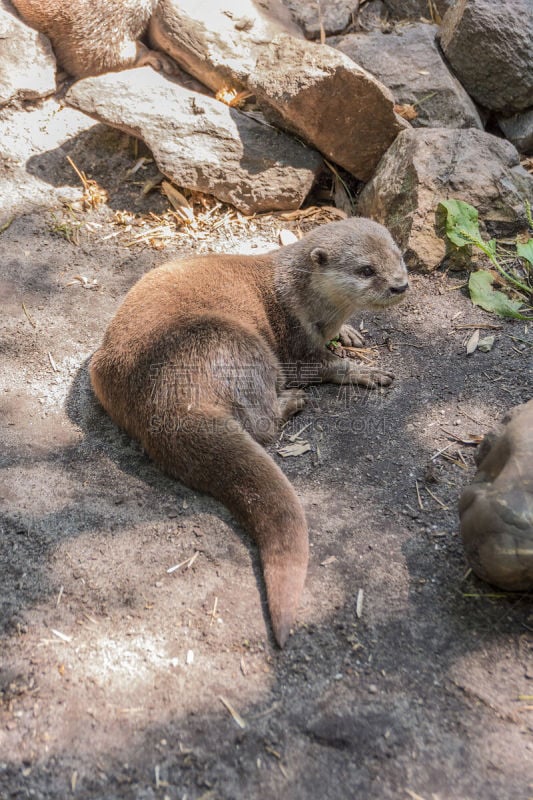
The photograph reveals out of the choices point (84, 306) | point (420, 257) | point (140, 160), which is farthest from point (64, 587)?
point (140, 160)

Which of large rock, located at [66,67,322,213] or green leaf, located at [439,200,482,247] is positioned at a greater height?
green leaf, located at [439,200,482,247]

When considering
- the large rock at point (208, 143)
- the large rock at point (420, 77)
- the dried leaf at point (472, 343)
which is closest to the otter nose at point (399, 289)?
the dried leaf at point (472, 343)

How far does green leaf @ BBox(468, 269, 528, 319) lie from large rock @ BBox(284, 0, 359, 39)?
2.87 m

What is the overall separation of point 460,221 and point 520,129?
1735 mm

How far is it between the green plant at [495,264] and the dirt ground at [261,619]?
30cm

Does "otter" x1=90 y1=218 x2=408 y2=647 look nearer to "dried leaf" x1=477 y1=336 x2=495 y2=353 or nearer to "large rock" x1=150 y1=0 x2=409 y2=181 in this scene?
"dried leaf" x1=477 y1=336 x2=495 y2=353

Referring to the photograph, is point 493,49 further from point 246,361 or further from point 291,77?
point 246,361

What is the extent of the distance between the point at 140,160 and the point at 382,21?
2637mm

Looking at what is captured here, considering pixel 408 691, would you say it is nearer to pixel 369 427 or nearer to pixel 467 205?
pixel 369 427

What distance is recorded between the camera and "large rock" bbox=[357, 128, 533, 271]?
4254 millimetres

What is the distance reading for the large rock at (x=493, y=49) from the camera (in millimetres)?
4977

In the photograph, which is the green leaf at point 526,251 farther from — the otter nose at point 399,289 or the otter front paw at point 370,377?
the otter front paw at point 370,377

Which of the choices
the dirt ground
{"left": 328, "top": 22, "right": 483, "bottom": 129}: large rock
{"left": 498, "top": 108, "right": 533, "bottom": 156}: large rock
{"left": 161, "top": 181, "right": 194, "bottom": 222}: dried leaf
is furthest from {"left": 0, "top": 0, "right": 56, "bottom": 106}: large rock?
{"left": 498, "top": 108, "right": 533, "bottom": 156}: large rock

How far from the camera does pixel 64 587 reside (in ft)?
7.94
